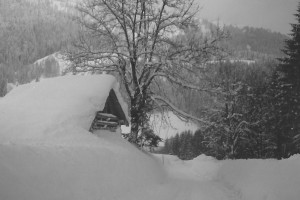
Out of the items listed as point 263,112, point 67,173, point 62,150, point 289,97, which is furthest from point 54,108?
point 263,112

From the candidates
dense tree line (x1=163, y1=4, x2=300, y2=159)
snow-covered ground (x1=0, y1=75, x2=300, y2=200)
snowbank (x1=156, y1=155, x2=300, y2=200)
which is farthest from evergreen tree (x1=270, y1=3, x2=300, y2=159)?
snow-covered ground (x1=0, y1=75, x2=300, y2=200)

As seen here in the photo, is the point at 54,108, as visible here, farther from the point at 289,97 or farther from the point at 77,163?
the point at 289,97

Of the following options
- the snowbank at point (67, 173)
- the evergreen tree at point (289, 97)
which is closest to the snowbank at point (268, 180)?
the snowbank at point (67, 173)

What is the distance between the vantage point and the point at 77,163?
27.2 ft

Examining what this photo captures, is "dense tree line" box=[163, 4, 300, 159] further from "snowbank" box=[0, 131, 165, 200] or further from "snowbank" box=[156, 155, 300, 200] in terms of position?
"snowbank" box=[0, 131, 165, 200]

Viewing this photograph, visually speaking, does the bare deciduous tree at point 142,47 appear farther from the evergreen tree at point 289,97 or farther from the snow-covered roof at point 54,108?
the evergreen tree at point 289,97

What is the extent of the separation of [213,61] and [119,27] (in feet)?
19.2

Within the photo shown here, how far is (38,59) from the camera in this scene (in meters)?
181

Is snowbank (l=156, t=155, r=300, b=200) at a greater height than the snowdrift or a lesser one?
lesser

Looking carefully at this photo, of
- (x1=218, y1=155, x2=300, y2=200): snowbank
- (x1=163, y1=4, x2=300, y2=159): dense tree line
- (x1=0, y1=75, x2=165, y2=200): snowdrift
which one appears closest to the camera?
(x1=0, y1=75, x2=165, y2=200): snowdrift

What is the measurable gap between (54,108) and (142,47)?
7.57m

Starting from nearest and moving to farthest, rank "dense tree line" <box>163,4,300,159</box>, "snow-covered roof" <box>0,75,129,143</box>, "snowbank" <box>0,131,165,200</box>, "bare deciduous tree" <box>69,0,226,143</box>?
→ 1. "snowbank" <box>0,131,165,200</box>
2. "snow-covered roof" <box>0,75,129,143</box>
3. "bare deciduous tree" <box>69,0,226,143</box>
4. "dense tree line" <box>163,4,300,159</box>

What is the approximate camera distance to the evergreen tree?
2473cm

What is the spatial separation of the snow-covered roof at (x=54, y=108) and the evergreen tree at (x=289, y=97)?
16416 millimetres
